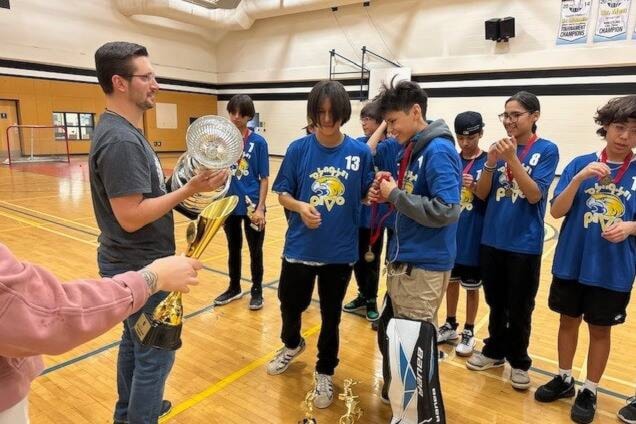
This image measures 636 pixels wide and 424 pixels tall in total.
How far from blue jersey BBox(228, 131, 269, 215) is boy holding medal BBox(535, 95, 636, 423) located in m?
2.31

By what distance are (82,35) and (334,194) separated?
712 inches

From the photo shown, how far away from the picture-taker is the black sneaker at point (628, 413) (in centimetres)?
238

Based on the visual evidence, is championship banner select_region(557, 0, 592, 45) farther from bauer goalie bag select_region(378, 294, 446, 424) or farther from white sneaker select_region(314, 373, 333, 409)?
white sneaker select_region(314, 373, 333, 409)

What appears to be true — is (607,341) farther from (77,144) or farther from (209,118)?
(77,144)

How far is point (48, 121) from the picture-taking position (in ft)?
52.9

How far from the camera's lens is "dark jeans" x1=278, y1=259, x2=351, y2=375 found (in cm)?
245

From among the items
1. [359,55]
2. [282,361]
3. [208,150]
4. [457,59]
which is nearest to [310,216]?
[208,150]

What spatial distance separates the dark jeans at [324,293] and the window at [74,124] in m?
16.8

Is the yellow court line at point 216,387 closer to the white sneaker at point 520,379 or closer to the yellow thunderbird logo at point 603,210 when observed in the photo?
the white sneaker at point 520,379

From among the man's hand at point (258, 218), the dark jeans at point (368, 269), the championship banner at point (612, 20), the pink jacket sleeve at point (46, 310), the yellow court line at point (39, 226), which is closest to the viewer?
the pink jacket sleeve at point (46, 310)

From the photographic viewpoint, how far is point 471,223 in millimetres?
2932

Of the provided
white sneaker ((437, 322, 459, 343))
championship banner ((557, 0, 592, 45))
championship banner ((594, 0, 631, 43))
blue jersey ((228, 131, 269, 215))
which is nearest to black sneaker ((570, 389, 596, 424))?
white sneaker ((437, 322, 459, 343))

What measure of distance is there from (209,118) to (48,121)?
17598 millimetres

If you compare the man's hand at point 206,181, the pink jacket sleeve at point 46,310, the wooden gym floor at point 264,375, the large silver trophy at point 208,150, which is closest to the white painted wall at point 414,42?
the wooden gym floor at point 264,375
